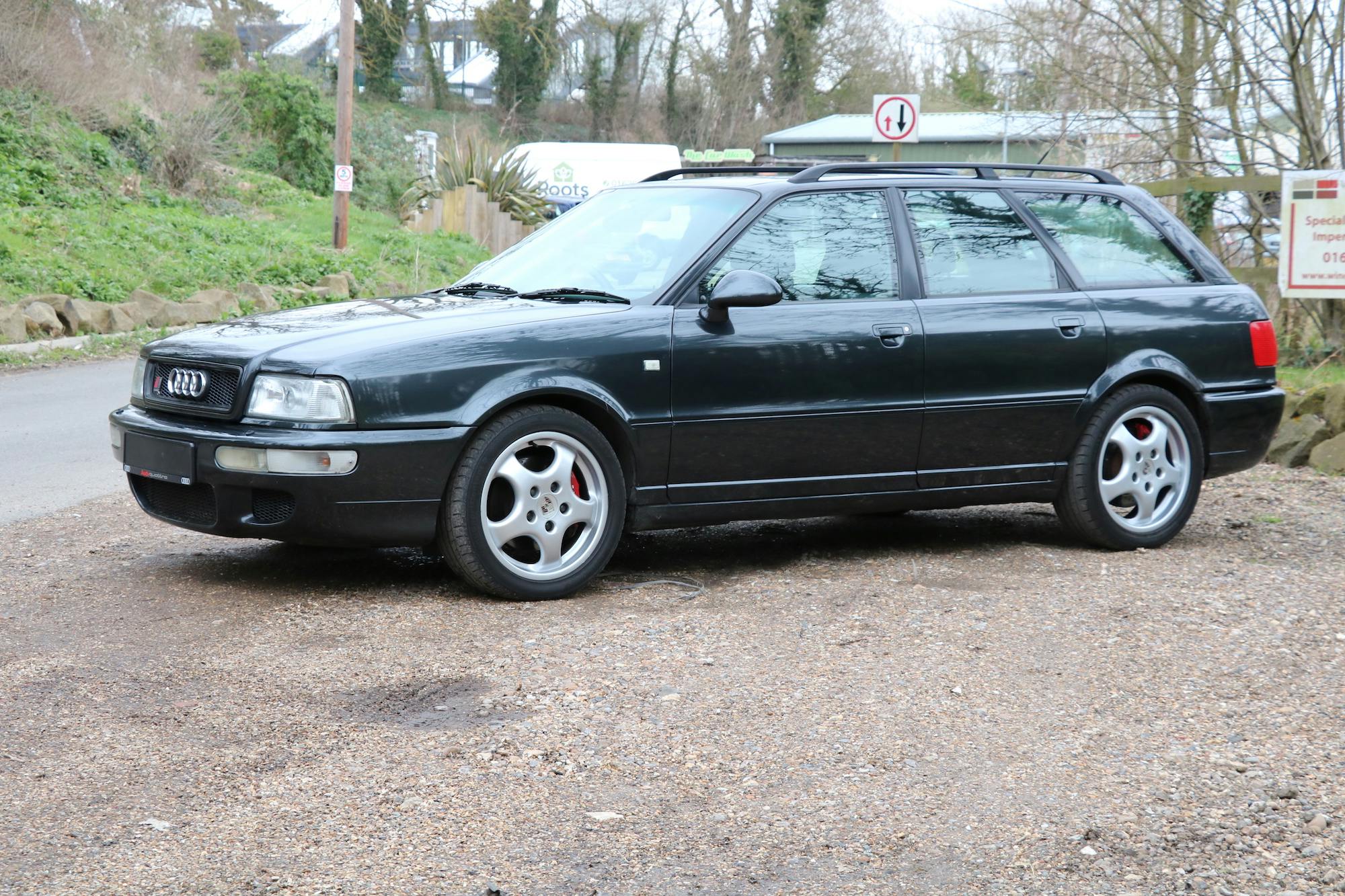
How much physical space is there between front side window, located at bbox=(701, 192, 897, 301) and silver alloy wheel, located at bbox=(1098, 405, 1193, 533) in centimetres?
134

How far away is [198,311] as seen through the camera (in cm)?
1852

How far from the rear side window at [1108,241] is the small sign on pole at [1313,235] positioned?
13.2ft

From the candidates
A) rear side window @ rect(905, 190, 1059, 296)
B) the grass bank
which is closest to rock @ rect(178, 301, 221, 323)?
the grass bank

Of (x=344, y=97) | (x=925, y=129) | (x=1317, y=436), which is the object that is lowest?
(x=1317, y=436)

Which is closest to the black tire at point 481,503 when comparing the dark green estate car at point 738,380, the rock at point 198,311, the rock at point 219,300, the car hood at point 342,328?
the dark green estate car at point 738,380

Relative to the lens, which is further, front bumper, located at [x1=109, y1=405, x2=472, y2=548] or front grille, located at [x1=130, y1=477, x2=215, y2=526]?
front grille, located at [x1=130, y1=477, x2=215, y2=526]

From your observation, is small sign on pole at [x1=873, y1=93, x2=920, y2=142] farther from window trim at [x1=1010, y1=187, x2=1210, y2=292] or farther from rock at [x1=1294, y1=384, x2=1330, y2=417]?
window trim at [x1=1010, y1=187, x2=1210, y2=292]

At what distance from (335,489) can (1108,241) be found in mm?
3800

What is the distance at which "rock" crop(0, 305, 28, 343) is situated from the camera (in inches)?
627

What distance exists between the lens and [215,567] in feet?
20.3

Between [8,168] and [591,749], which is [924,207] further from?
[8,168]

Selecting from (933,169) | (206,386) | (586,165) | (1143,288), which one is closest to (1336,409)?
(1143,288)

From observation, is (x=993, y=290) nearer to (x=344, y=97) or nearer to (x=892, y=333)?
(x=892, y=333)

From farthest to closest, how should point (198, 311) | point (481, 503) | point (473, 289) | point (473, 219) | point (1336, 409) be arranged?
point (473, 219) < point (198, 311) < point (1336, 409) < point (473, 289) < point (481, 503)
